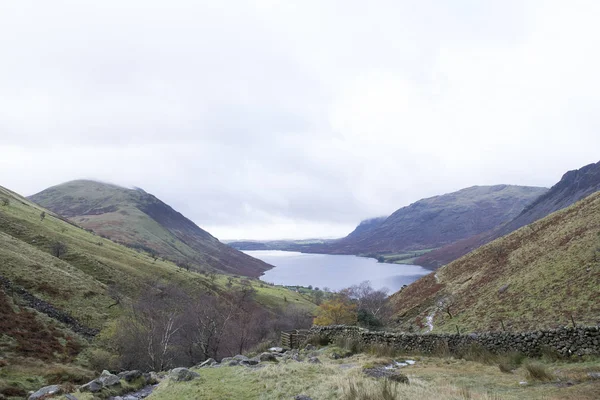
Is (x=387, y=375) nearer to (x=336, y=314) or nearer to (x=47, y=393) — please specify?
(x=47, y=393)

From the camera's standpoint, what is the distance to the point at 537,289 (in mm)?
29016

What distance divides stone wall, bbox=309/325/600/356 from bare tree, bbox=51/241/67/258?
5801cm

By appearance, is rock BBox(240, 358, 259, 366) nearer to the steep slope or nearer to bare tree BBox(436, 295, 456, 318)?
the steep slope

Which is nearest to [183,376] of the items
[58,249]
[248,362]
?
[248,362]

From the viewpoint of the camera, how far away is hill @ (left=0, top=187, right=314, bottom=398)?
24484mm

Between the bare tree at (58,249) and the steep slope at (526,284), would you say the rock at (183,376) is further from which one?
the bare tree at (58,249)

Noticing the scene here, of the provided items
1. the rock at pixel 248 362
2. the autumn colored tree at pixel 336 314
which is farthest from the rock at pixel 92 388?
the autumn colored tree at pixel 336 314

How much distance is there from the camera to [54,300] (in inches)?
1592

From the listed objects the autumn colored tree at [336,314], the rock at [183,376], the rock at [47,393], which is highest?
the rock at [183,376]

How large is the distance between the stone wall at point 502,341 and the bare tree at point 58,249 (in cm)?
5801

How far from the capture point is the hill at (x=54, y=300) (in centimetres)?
2448

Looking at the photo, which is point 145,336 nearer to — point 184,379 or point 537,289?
point 184,379

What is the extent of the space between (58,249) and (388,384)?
68.6 meters

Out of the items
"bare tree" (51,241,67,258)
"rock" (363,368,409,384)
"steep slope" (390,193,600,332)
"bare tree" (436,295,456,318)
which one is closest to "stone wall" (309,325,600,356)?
"steep slope" (390,193,600,332)
